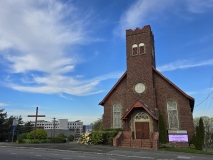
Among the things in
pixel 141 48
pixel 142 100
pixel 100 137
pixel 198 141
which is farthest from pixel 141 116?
pixel 141 48

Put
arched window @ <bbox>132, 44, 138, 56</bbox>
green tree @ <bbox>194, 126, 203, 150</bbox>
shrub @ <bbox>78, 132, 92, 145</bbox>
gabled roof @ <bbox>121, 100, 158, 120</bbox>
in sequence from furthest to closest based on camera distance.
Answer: arched window @ <bbox>132, 44, 138, 56</bbox>
gabled roof @ <bbox>121, 100, 158, 120</bbox>
shrub @ <bbox>78, 132, 92, 145</bbox>
green tree @ <bbox>194, 126, 203, 150</bbox>

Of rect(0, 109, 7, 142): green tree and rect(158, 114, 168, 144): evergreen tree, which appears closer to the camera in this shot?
rect(158, 114, 168, 144): evergreen tree

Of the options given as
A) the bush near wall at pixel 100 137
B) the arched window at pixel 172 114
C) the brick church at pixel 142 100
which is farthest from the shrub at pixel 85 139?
the arched window at pixel 172 114

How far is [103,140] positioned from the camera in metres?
22.7

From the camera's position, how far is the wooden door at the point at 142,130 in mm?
24078

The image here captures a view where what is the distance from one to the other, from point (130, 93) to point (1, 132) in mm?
40154

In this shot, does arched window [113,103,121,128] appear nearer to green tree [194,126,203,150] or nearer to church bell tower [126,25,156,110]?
church bell tower [126,25,156,110]

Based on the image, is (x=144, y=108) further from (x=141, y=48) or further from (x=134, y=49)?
(x=134, y=49)

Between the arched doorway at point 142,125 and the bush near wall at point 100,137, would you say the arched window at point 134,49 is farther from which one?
the bush near wall at point 100,137

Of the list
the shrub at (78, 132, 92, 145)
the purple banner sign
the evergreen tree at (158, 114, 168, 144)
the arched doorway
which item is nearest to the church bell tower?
the arched doorway

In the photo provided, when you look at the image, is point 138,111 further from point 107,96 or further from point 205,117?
point 205,117

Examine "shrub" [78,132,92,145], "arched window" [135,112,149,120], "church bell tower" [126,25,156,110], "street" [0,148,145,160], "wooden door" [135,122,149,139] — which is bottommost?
"street" [0,148,145,160]

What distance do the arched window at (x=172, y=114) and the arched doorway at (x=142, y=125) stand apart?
270 centimetres

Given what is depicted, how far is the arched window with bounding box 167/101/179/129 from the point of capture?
79.2 ft
